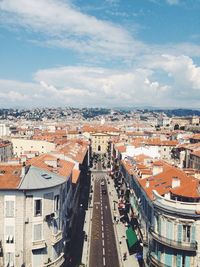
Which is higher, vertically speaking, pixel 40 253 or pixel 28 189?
pixel 28 189

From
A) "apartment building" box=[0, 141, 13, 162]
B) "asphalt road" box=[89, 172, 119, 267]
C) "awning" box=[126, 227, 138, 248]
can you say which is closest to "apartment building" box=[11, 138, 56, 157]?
"apartment building" box=[0, 141, 13, 162]

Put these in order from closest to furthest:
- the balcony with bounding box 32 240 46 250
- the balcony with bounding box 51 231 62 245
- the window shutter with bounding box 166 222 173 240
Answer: the balcony with bounding box 32 240 46 250, the window shutter with bounding box 166 222 173 240, the balcony with bounding box 51 231 62 245

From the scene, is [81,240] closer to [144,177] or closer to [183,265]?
[144,177]

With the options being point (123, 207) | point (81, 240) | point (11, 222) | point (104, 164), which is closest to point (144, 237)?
point (81, 240)

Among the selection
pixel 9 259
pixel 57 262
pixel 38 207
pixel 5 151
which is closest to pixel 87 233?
pixel 57 262

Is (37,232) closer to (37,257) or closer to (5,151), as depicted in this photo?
(37,257)

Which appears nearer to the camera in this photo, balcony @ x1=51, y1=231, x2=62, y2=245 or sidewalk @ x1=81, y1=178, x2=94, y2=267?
balcony @ x1=51, y1=231, x2=62, y2=245

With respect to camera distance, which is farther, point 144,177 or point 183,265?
point 144,177

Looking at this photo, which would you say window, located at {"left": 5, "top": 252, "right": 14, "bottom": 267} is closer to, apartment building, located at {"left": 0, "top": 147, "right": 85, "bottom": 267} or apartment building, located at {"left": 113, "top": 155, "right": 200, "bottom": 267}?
apartment building, located at {"left": 0, "top": 147, "right": 85, "bottom": 267}

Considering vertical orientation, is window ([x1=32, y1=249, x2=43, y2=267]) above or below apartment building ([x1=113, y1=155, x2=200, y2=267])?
below
